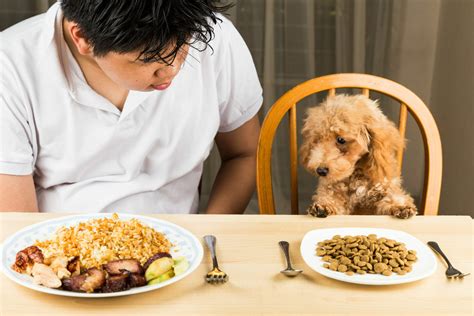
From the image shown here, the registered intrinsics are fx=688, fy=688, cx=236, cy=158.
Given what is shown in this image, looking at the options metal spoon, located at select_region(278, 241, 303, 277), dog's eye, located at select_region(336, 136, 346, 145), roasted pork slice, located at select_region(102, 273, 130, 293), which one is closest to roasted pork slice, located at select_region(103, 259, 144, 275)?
roasted pork slice, located at select_region(102, 273, 130, 293)

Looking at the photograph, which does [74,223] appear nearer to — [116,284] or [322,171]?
[116,284]

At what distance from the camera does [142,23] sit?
3.84ft

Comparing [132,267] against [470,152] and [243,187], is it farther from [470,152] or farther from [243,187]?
[470,152]

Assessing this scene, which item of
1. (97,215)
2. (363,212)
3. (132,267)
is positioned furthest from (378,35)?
(132,267)

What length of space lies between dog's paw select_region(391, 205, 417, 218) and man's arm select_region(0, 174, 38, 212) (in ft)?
2.65

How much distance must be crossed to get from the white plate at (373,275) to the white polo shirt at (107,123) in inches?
20.3

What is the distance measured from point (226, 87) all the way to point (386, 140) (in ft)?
1.40

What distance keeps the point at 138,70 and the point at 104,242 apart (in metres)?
0.34

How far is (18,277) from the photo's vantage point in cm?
109

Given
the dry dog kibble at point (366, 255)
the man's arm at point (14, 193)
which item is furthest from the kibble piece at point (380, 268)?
the man's arm at point (14, 193)

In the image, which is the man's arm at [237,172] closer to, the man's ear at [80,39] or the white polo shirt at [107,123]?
the white polo shirt at [107,123]

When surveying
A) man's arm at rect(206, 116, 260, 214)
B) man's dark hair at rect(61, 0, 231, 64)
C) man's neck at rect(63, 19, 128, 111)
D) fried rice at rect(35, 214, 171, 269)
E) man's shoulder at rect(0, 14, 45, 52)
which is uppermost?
man's dark hair at rect(61, 0, 231, 64)

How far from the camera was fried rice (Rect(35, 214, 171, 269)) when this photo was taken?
1.13m

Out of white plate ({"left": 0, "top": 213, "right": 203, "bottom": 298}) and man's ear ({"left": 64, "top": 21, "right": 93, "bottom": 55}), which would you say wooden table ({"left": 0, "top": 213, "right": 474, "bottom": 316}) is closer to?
white plate ({"left": 0, "top": 213, "right": 203, "bottom": 298})
